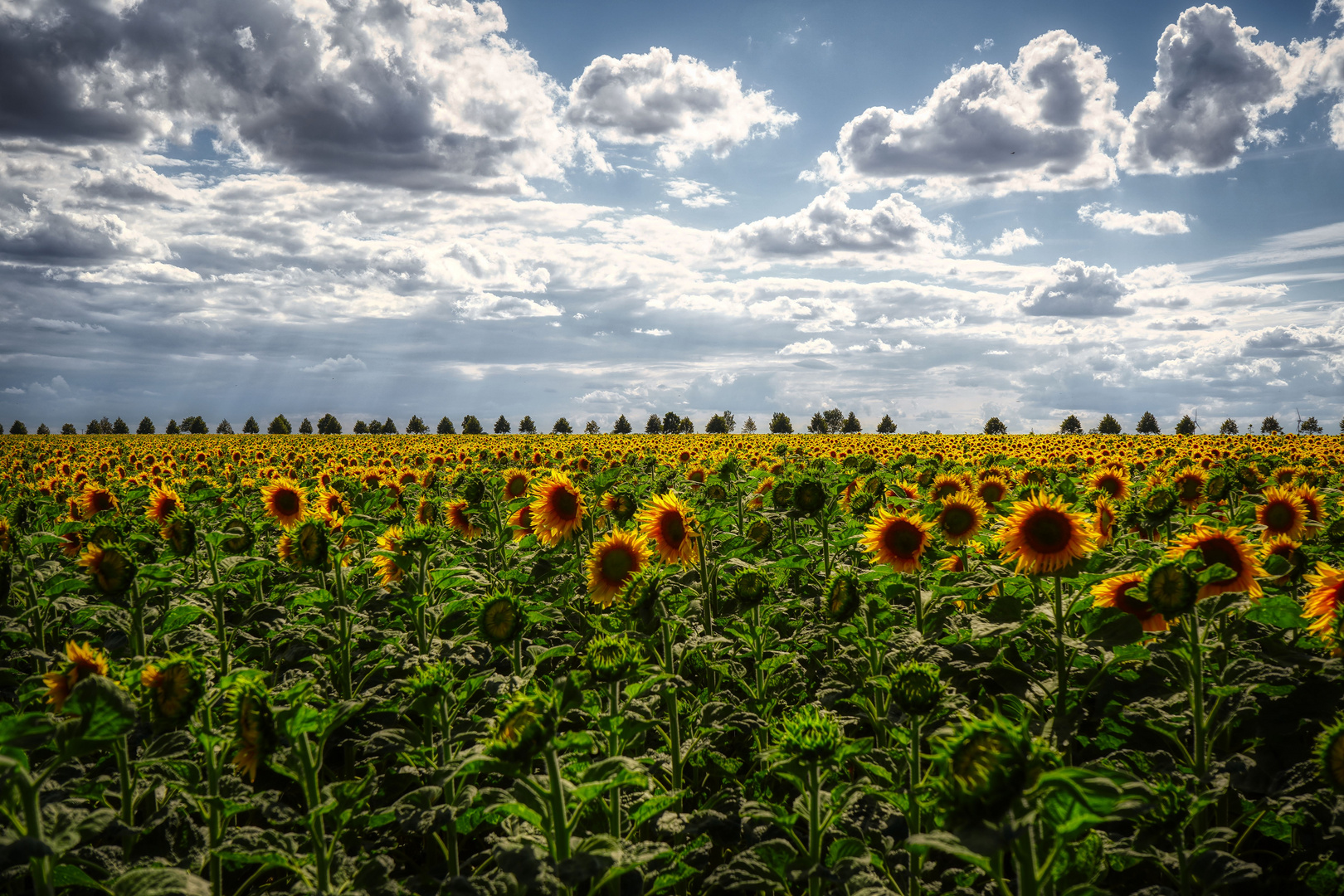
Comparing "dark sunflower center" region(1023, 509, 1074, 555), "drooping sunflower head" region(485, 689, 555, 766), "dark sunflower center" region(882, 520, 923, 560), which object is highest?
"dark sunflower center" region(1023, 509, 1074, 555)

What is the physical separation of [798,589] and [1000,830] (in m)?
5.20

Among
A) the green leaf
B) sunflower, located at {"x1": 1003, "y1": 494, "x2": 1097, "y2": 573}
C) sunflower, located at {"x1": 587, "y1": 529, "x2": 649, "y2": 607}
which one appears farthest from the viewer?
sunflower, located at {"x1": 587, "y1": 529, "x2": 649, "y2": 607}

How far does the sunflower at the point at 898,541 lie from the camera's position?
5473mm

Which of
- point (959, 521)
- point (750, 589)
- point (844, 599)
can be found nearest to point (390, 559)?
point (750, 589)

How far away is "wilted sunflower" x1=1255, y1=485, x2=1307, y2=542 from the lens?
5836mm

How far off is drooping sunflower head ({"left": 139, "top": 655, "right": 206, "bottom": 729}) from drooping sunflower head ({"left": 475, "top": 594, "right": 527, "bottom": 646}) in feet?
4.28

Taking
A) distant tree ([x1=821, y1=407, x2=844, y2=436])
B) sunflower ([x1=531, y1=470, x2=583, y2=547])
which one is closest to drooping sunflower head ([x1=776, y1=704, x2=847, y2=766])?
sunflower ([x1=531, y1=470, x2=583, y2=547])

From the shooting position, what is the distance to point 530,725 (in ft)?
7.43

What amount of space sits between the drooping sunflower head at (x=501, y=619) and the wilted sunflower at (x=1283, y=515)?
598 cm

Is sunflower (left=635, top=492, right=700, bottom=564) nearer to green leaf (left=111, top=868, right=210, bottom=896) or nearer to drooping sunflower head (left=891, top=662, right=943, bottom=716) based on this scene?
drooping sunflower head (left=891, top=662, right=943, bottom=716)

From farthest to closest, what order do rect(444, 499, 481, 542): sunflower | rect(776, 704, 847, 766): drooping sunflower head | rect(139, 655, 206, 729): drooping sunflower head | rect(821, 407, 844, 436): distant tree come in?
rect(821, 407, 844, 436): distant tree → rect(444, 499, 481, 542): sunflower → rect(139, 655, 206, 729): drooping sunflower head → rect(776, 704, 847, 766): drooping sunflower head

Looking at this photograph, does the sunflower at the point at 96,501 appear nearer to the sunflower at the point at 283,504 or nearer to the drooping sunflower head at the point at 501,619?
the sunflower at the point at 283,504

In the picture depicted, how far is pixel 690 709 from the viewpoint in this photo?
16.1 ft

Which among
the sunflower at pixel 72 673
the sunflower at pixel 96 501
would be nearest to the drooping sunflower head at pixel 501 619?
the sunflower at pixel 72 673
